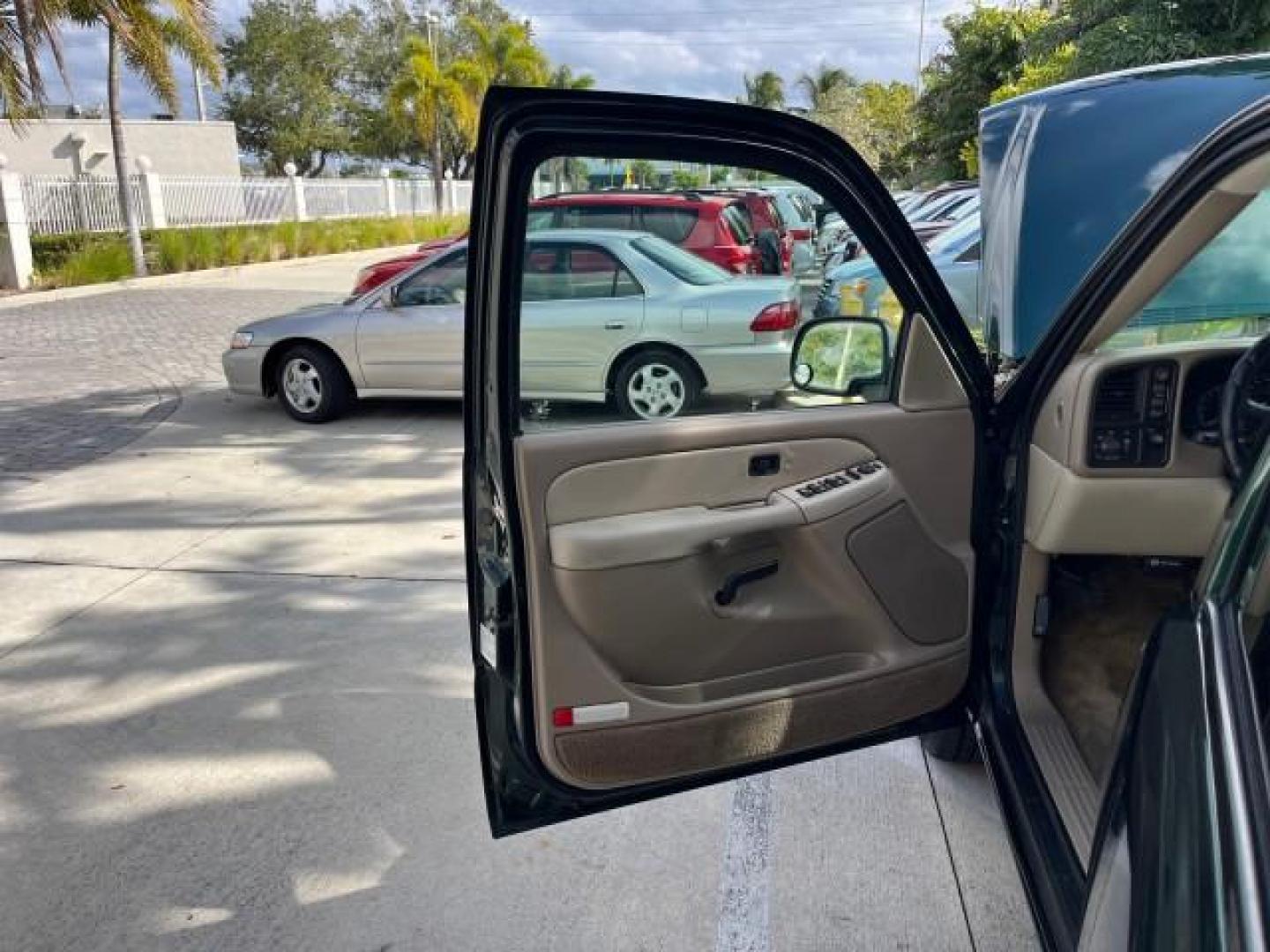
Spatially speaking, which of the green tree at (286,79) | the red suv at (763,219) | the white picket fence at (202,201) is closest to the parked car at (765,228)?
the red suv at (763,219)

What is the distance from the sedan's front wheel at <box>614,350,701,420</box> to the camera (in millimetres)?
2807

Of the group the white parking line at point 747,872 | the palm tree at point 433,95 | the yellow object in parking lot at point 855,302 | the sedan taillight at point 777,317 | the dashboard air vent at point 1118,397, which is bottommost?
the white parking line at point 747,872

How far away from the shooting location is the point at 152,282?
724 inches

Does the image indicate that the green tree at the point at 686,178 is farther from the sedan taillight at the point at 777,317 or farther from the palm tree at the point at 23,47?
the palm tree at the point at 23,47

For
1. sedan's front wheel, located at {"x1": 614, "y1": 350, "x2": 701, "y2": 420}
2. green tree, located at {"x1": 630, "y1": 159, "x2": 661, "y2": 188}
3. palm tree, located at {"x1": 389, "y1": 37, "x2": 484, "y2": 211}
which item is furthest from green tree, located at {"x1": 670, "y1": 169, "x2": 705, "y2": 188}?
palm tree, located at {"x1": 389, "y1": 37, "x2": 484, "y2": 211}

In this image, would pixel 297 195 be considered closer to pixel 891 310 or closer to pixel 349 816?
pixel 349 816

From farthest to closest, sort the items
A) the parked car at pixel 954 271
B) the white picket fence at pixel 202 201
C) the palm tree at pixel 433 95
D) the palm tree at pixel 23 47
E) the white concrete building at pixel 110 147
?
the palm tree at pixel 433 95, the white concrete building at pixel 110 147, the white picket fence at pixel 202 201, the palm tree at pixel 23 47, the parked car at pixel 954 271

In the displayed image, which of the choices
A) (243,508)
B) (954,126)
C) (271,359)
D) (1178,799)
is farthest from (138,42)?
(1178,799)

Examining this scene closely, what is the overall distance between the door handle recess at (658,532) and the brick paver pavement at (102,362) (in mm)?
5967

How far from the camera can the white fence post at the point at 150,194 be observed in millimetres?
20438

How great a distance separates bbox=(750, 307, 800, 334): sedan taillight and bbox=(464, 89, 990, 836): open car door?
1.46 m

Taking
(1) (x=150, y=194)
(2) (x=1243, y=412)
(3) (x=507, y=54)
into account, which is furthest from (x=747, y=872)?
(3) (x=507, y=54)

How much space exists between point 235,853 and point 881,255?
7.96 feet

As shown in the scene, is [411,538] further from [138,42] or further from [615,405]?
[138,42]
